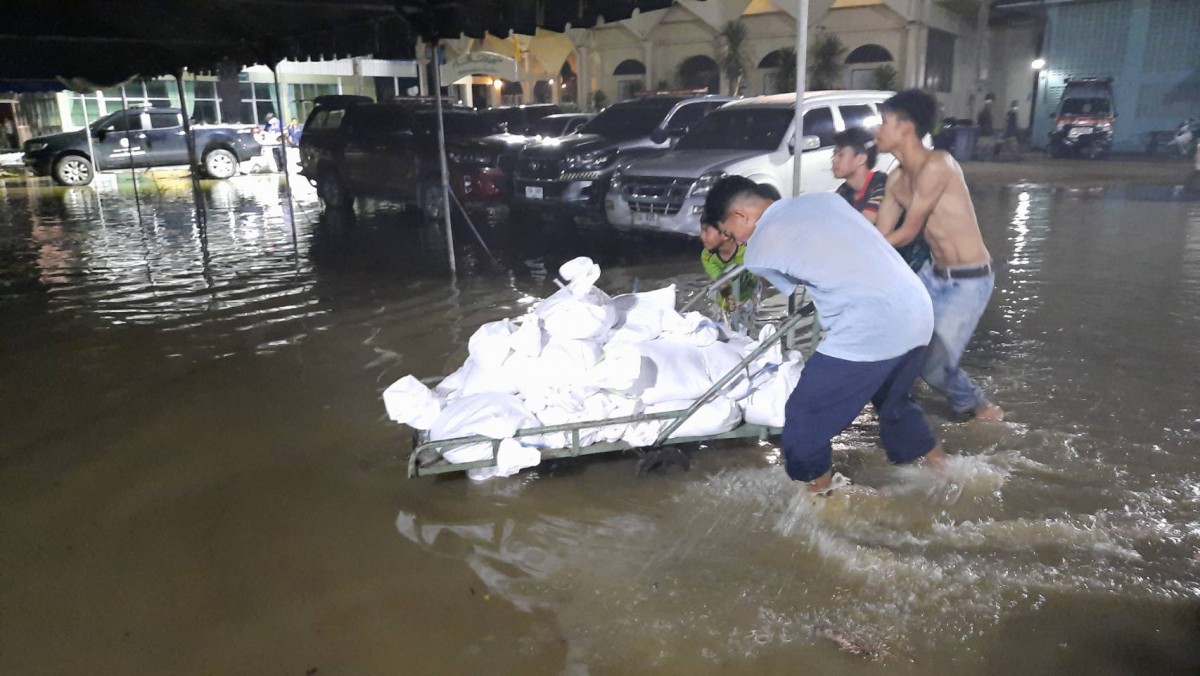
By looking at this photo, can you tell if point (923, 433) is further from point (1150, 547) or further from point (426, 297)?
point (426, 297)

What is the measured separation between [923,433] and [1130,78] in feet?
87.1

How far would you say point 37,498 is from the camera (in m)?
4.25

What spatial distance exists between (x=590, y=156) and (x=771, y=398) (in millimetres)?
8186

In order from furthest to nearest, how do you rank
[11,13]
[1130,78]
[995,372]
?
[1130,78] < [11,13] < [995,372]

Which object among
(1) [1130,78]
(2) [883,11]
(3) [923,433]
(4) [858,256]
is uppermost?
(2) [883,11]

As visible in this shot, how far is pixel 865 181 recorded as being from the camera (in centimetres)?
523

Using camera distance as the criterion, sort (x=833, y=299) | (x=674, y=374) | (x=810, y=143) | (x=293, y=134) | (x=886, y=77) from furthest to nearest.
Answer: (x=293, y=134)
(x=886, y=77)
(x=810, y=143)
(x=674, y=374)
(x=833, y=299)

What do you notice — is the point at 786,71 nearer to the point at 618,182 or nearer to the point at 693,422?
the point at 618,182

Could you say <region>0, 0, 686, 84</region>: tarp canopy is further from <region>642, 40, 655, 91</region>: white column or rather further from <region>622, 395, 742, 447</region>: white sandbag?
<region>642, 40, 655, 91</region>: white column

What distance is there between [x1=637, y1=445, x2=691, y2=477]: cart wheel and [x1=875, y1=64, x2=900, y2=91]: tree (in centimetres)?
2013

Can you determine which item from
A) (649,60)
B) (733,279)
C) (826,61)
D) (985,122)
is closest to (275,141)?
(649,60)

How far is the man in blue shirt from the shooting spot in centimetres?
338

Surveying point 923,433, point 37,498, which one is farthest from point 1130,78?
point 37,498

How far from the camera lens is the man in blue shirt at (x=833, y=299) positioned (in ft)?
11.1
